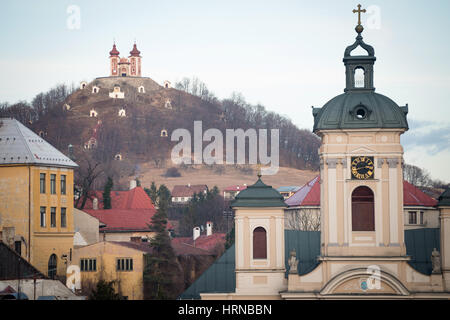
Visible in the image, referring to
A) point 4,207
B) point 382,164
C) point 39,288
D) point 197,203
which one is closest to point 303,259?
point 382,164

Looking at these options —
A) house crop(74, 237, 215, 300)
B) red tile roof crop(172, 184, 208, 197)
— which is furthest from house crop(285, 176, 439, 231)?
red tile roof crop(172, 184, 208, 197)

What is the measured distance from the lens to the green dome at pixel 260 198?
185 ft

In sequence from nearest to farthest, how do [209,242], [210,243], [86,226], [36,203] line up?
[36,203], [86,226], [210,243], [209,242]

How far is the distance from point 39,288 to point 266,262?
17.5 meters

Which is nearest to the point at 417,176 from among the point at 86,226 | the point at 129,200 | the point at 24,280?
the point at 129,200

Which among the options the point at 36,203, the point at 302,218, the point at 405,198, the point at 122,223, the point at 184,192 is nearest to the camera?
the point at 36,203

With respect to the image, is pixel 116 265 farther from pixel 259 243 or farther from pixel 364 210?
pixel 364 210

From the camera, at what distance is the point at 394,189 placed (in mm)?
55844

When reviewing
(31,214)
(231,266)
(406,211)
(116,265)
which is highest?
(406,211)

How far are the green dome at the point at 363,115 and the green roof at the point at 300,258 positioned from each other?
24.1 ft

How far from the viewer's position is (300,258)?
2354 inches

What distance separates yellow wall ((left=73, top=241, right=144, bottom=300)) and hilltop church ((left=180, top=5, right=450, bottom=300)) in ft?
80.6

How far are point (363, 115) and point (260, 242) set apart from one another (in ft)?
27.1

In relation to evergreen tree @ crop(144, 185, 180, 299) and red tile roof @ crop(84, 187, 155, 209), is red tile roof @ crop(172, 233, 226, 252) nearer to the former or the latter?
evergreen tree @ crop(144, 185, 180, 299)
